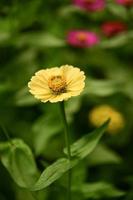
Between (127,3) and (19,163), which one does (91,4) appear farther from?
(19,163)

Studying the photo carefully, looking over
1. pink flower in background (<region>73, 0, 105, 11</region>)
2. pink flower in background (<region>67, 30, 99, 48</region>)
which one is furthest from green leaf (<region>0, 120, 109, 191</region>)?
pink flower in background (<region>73, 0, 105, 11</region>)

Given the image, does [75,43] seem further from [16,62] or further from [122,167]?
[122,167]

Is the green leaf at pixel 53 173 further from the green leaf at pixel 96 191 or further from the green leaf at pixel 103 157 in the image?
the green leaf at pixel 103 157

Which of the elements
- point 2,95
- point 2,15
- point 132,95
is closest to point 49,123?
point 2,95

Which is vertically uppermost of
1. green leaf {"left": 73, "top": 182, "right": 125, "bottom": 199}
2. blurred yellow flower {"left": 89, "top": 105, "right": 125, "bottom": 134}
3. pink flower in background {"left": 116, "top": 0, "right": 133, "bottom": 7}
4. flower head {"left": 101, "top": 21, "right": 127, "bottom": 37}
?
pink flower in background {"left": 116, "top": 0, "right": 133, "bottom": 7}

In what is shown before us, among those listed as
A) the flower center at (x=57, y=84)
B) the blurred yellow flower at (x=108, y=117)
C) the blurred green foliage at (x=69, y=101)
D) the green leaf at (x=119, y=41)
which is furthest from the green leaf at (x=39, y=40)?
the flower center at (x=57, y=84)

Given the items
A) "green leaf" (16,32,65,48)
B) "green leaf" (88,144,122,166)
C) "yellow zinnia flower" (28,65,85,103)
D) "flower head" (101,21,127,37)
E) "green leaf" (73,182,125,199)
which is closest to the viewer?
"yellow zinnia flower" (28,65,85,103)

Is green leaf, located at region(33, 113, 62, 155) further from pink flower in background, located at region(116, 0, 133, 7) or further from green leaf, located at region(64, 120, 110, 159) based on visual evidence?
pink flower in background, located at region(116, 0, 133, 7)
